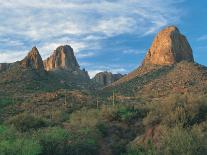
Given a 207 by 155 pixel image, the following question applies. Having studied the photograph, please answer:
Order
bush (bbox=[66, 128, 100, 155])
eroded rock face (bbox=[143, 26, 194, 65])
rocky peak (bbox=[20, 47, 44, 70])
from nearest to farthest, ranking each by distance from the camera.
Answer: bush (bbox=[66, 128, 100, 155])
rocky peak (bbox=[20, 47, 44, 70])
eroded rock face (bbox=[143, 26, 194, 65])

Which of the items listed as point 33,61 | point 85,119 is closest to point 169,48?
point 33,61

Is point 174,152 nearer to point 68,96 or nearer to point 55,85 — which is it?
point 68,96

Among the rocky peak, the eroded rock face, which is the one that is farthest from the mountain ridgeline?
the eroded rock face

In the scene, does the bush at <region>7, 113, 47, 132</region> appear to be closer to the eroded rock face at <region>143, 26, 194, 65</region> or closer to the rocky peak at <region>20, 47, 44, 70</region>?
the rocky peak at <region>20, 47, 44, 70</region>

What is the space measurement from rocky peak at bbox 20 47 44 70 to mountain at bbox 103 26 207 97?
19.2 meters

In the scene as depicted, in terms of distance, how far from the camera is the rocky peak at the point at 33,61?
136375 millimetres

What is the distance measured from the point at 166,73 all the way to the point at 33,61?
37049mm

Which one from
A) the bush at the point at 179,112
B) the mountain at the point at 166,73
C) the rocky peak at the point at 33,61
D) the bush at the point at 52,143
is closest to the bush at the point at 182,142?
the bush at the point at 179,112

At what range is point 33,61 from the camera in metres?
144

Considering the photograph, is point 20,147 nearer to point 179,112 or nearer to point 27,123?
point 179,112

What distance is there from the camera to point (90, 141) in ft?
135

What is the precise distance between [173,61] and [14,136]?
123 m

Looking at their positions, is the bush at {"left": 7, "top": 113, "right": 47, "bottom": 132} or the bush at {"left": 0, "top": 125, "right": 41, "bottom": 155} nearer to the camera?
the bush at {"left": 0, "top": 125, "right": 41, "bottom": 155}

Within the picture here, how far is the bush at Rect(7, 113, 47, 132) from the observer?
50375 millimetres
